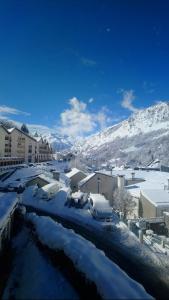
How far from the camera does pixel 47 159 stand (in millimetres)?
117750

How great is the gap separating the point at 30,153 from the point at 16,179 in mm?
41357

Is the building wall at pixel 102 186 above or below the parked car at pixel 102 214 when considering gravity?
above

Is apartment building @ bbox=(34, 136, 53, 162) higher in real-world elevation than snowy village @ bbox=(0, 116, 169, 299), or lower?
higher

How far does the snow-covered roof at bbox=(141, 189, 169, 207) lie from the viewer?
44.5m

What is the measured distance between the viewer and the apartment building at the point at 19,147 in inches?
3159

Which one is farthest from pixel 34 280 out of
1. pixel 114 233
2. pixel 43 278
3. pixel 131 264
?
pixel 114 233

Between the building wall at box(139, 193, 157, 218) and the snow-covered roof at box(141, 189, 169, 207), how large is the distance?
25.0 inches

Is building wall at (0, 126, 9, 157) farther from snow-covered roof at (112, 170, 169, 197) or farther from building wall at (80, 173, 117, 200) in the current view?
snow-covered roof at (112, 170, 169, 197)

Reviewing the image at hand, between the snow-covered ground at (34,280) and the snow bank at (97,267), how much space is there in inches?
46.3

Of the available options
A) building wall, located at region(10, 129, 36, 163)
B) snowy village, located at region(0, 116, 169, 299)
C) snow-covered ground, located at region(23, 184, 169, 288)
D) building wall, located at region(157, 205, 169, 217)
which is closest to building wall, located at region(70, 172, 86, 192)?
snowy village, located at region(0, 116, 169, 299)

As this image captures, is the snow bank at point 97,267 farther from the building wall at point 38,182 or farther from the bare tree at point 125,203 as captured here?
the building wall at point 38,182

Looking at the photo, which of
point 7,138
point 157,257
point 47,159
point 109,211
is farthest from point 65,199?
point 47,159

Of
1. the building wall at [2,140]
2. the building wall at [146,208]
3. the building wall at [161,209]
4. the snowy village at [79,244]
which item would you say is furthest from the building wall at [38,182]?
the building wall at [2,140]

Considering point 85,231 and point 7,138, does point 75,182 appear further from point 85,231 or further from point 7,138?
point 85,231
